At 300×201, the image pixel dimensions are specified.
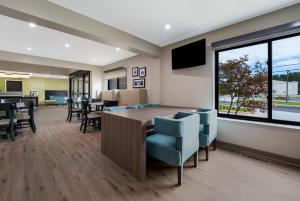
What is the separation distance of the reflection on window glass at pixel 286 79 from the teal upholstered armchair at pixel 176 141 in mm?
1747

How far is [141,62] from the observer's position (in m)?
5.18

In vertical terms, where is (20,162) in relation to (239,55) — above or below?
below

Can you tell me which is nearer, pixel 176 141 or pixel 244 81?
pixel 176 141

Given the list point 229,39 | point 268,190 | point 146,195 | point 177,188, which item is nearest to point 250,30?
point 229,39

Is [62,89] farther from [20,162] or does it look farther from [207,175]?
[207,175]

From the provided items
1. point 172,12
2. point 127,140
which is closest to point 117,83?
point 172,12

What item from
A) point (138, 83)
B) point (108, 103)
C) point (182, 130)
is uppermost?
point (138, 83)

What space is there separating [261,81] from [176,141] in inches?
87.6

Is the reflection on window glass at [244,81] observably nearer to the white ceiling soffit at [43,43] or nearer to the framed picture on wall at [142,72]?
the framed picture on wall at [142,72]

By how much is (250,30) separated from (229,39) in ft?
1.17

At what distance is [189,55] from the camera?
363 cm

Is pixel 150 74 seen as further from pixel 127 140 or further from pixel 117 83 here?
pixel 127 140

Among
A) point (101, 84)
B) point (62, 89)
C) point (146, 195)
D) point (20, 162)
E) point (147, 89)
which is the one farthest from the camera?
point (62, 89)

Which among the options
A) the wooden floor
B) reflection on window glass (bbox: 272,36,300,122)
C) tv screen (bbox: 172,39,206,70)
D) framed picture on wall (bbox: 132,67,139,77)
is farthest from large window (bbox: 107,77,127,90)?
reflection on window glass (bbox: 272,36,300,122)
